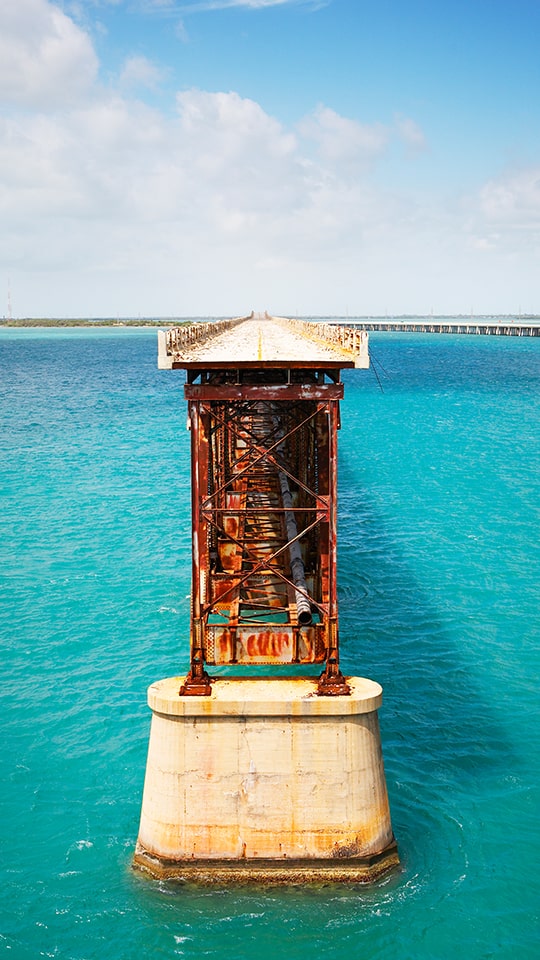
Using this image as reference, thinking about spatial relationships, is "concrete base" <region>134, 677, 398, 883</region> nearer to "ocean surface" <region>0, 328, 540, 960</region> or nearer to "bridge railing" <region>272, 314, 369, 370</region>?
"ocean surface" <region>0, 328, 540, 960</region>

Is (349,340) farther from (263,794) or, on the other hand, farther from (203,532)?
(263,794)

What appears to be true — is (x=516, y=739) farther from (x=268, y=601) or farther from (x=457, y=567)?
(x=457, y=567)

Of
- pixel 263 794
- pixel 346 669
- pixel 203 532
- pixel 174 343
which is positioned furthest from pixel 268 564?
pixel 346 669

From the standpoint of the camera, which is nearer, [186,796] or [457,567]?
[186,796]

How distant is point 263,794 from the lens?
15914mm

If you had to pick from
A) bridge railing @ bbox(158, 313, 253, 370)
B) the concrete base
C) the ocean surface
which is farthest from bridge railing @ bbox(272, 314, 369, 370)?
the concrete base

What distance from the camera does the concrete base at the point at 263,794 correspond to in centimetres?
1586

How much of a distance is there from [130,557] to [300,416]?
11.3m

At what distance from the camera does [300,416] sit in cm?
2775

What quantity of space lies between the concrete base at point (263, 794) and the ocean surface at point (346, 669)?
1.67 ft

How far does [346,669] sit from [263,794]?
822cm

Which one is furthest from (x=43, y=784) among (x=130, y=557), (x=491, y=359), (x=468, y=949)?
(x=491, y=359)

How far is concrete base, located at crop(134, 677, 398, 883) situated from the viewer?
52.0 feet

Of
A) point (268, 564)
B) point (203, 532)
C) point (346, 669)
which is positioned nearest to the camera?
point (203, 532)
